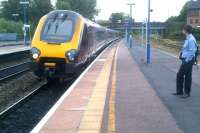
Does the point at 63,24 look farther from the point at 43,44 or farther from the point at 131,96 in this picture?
the point at 131,96

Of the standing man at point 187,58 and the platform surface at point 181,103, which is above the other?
the standing man at point 187,58

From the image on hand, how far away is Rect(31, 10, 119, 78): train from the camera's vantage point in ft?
56.9

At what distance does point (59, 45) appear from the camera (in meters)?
17.9

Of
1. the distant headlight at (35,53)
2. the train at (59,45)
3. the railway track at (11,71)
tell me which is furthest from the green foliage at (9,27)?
the distant headlight at (35,53)

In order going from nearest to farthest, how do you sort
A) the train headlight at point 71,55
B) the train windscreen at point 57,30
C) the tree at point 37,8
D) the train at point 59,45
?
the train at point 59,45
the train headlight at point 71,55
the train windscreen at point 57,30
the tree at point 37,8

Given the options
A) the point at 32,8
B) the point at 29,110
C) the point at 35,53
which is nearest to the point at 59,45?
the point at 35,53

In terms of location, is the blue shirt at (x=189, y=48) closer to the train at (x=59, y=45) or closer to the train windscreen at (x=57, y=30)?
the train at (x=59, y=45)

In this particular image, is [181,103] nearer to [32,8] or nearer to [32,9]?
[32,8]

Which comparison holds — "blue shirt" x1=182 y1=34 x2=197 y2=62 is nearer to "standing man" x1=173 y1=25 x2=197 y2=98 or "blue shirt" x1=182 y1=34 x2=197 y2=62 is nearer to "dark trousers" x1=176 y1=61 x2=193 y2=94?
"standing man" x1=173 y1=25 x2=197 y2=98

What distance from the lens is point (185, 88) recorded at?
12.5 m

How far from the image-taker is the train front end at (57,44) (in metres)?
17.3

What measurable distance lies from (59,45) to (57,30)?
46.6 inches

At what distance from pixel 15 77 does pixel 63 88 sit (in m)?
5.13

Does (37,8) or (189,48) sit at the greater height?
(37,8)
